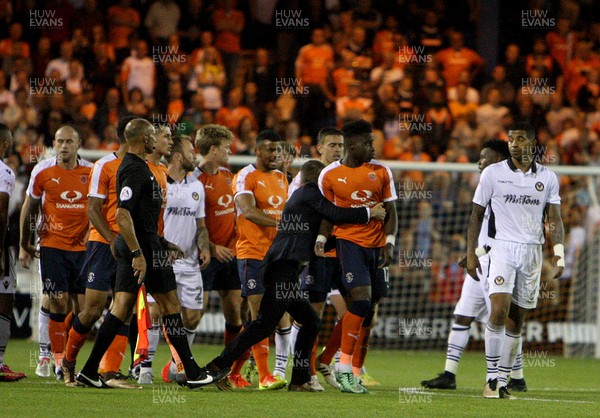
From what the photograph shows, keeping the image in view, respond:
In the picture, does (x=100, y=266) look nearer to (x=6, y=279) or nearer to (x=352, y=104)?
(x=6, y=279)

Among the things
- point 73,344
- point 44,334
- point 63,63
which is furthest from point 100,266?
point 63,63

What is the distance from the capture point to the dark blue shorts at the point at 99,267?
32.2ft

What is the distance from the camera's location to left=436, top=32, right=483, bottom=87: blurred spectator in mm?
19469

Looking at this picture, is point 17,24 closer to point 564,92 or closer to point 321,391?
point 564,92

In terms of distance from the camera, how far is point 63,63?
729 inches

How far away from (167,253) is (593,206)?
353 inches

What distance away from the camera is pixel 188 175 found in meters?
11.0

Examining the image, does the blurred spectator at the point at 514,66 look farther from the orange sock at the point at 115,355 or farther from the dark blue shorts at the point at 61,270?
the orange sock at the point at 115,355

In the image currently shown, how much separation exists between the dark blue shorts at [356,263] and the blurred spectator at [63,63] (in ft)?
32.5

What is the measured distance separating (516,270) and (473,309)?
168 cm

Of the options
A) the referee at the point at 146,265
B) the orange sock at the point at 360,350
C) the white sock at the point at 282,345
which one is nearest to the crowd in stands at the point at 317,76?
the orange sock at the point at 360,350

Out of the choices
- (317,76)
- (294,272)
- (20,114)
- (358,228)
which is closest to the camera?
(294,272)

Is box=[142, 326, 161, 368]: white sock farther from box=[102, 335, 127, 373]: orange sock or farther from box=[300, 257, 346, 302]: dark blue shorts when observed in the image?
box=[300, 257, 346, 302]: dark blue shorts

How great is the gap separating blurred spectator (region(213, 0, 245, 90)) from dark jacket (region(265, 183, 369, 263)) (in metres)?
10.2
